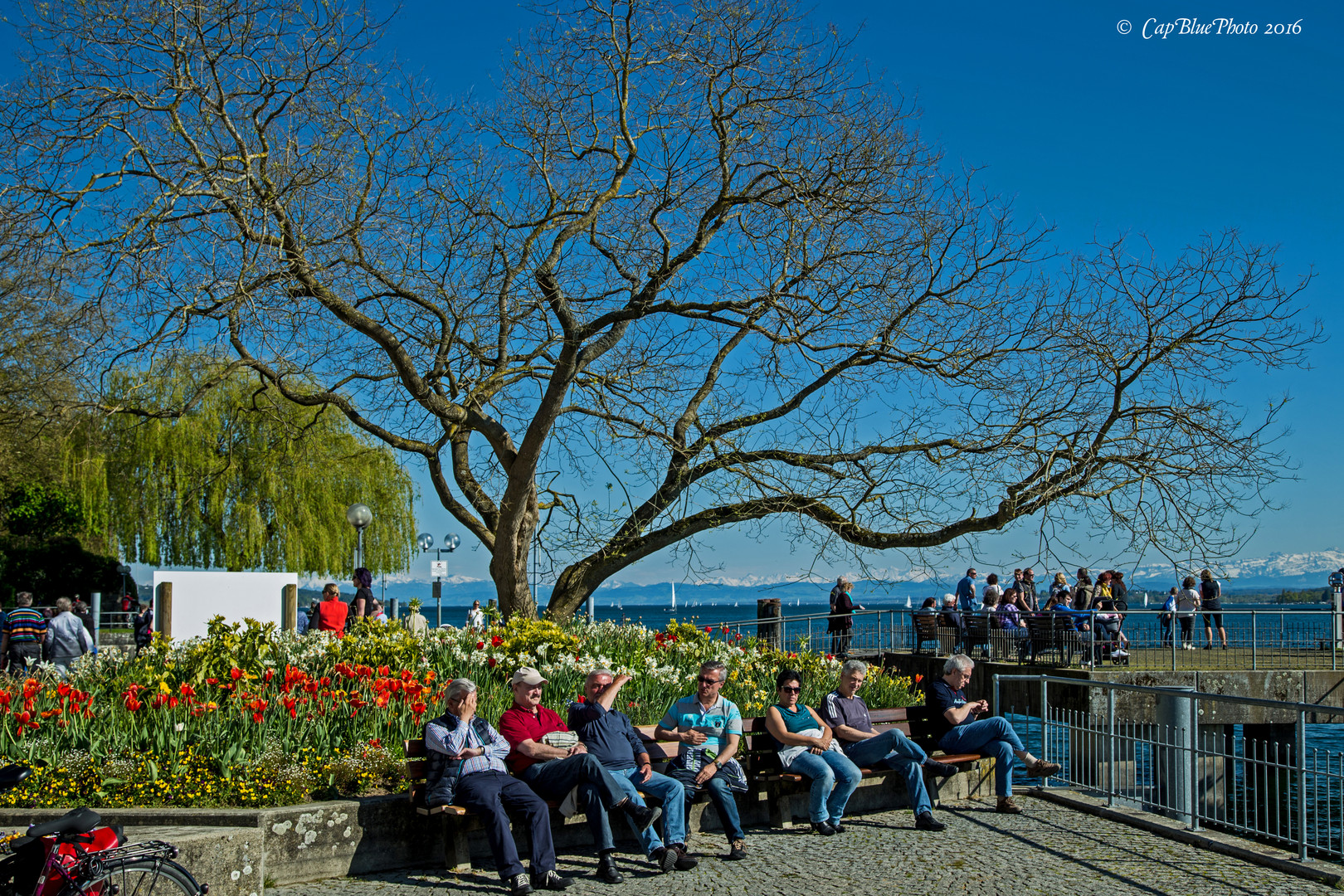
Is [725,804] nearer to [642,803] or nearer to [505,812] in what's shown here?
[642,803]

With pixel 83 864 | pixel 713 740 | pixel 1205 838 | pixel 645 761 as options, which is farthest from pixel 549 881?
pixel 1205 838

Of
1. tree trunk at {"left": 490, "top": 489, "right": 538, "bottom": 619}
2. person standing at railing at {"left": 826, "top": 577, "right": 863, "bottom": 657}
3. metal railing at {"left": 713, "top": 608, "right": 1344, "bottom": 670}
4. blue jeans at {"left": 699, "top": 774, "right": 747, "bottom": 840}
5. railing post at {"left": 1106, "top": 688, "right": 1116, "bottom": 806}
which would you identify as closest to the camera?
blue jeans at {"left": 699, "top": 774, "right": 747, "bottom": 840}

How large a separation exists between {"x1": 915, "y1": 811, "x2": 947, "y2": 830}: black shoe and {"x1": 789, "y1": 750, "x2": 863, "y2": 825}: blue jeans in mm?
557

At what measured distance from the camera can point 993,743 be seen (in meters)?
9.42

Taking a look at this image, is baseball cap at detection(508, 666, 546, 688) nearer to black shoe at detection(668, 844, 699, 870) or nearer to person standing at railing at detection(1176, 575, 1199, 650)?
black shoe at detection(668, 844, 699, 870)

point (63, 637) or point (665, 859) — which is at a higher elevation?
point (63, 637)

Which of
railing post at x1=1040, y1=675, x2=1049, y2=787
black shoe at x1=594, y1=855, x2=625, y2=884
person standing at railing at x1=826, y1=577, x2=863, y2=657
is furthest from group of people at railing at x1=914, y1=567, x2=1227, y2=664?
black shoe at x1=594, y1=855, x2=625, y2=884

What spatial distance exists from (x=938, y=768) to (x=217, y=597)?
9121 mm

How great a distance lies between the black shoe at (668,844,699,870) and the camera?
7.39 metres

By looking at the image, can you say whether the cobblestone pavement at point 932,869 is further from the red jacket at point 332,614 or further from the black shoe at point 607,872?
the red jacket at point 332,614

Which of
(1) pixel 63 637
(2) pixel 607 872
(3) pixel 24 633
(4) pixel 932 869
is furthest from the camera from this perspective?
(3) pixel 24 633

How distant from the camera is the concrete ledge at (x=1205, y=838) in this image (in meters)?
6.91

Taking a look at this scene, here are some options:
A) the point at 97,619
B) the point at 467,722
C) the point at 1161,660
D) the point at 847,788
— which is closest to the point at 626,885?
the point at 467,722

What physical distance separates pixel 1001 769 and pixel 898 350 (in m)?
5.43
